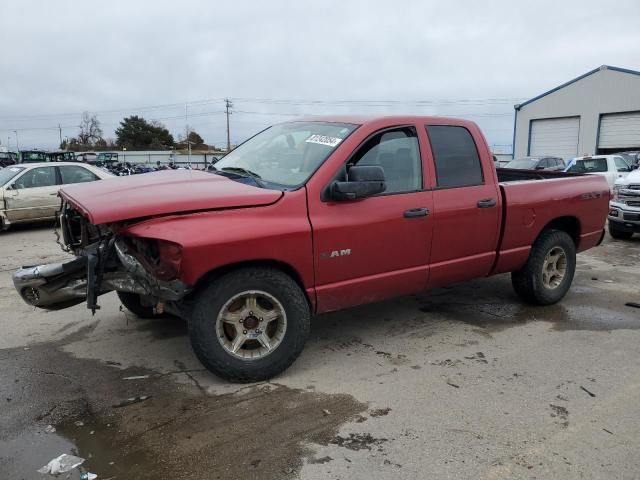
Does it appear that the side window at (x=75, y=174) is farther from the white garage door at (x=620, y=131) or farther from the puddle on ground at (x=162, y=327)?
the white garage door at (x=620, y=131)

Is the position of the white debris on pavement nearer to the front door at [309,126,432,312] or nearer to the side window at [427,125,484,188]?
the front door at [309,126,432,312]

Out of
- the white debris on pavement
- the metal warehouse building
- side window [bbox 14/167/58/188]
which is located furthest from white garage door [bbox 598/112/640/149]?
the white debris on pavement

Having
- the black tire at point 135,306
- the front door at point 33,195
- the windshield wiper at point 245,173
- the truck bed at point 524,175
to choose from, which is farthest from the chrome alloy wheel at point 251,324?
the front door at point 33,195

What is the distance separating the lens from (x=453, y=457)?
2975 millimetres

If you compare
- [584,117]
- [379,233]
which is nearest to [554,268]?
[379,233]

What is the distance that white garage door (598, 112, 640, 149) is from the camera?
29.4 meters

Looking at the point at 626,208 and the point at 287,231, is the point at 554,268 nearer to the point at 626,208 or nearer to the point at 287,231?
the point at 287,231

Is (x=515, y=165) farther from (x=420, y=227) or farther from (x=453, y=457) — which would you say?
(x=453, y=457)

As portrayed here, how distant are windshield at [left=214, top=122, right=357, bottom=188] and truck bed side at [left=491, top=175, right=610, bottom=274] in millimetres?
1840

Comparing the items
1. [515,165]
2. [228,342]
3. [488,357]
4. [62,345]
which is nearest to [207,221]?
[228,342]

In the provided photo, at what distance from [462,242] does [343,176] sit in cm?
140

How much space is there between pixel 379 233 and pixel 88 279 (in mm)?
2155

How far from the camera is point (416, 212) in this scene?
439 cm

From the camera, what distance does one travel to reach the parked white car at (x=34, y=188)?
37.1ft
